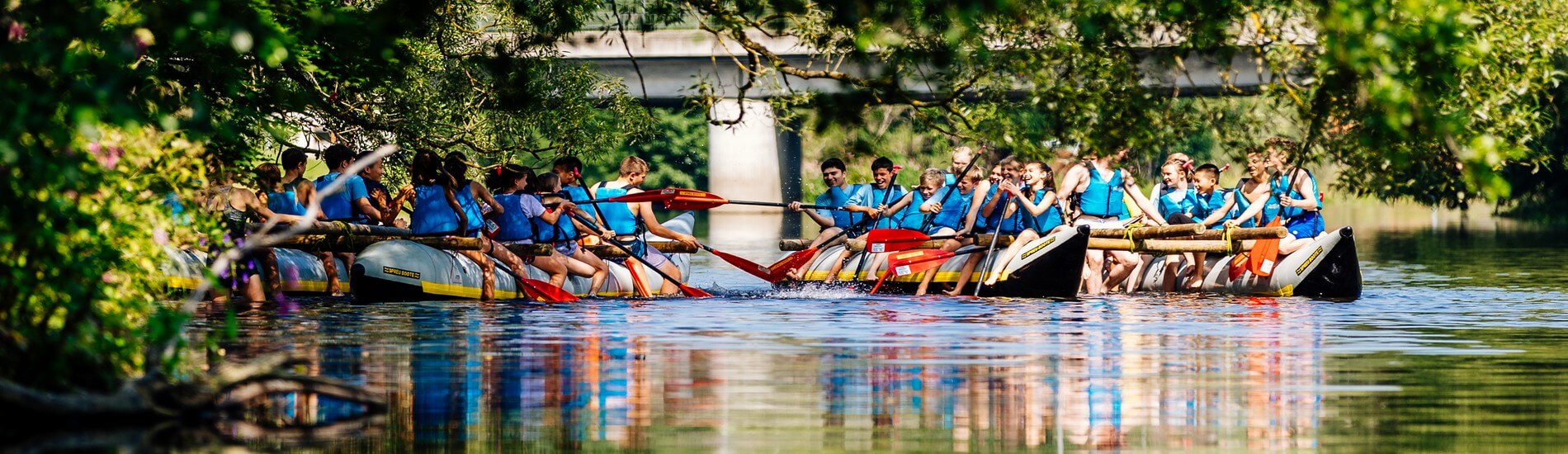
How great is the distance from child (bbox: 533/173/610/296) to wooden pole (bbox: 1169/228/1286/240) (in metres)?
5.69

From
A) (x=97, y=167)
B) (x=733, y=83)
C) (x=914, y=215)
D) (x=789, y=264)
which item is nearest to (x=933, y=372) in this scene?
(x=97, y=167)

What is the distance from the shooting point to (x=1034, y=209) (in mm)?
19641

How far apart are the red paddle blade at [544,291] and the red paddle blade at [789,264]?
10.2 feet

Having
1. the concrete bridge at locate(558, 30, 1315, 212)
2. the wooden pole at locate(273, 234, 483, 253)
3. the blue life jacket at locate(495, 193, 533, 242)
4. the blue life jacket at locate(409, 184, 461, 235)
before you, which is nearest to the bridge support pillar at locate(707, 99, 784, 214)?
the concrete bridge at locate(558, 30, 1315, 212)

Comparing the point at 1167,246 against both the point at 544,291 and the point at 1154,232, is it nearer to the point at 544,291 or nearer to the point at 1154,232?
the point at 1154,232

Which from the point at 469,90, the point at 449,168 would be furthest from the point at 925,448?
the point at 469,90

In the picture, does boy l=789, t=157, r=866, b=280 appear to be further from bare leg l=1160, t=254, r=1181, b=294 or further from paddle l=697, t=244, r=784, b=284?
bare leg l=1160, t=254, r=1181, b=294

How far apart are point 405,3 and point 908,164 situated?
199 feet

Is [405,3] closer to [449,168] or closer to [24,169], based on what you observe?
[24,169]

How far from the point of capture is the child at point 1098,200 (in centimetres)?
2047

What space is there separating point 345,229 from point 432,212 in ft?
2.50

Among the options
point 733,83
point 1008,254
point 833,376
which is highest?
point 733,83

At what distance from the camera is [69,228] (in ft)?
29.2

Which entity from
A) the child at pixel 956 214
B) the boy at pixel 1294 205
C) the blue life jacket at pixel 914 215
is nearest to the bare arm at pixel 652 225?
the blue life jacket at pixel 914 215
